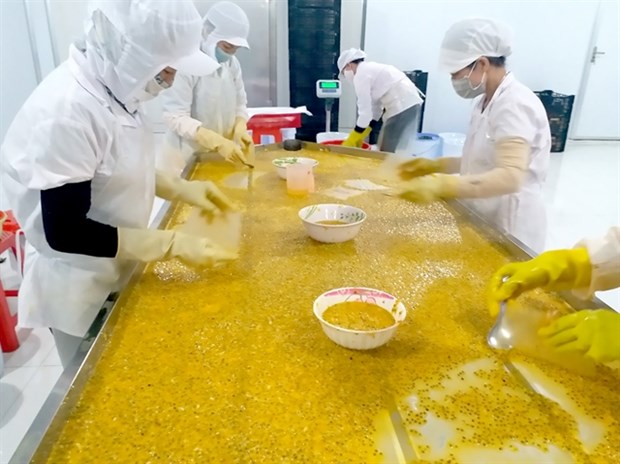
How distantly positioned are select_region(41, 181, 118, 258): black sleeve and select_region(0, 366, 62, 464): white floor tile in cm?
88

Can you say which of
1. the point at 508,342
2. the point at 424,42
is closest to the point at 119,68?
the point at 508,342

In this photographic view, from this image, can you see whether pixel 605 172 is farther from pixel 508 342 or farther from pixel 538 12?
pixel 508 342

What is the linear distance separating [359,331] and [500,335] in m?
0.31

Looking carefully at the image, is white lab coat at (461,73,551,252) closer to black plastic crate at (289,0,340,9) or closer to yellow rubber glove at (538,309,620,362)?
yellow rubber glove at (538,309,620,362)

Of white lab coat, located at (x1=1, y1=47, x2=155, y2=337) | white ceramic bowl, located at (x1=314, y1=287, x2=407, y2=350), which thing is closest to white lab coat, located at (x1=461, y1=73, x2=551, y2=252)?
white ceramic bowl, located at (x1=314, y1=287, x2=407, y2=350)

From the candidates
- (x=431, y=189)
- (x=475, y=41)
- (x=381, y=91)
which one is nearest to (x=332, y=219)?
(x=431, y=189)

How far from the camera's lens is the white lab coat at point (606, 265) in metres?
1.02

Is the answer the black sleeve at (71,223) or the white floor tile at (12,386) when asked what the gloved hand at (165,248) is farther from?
the white floor tile at (12,386)

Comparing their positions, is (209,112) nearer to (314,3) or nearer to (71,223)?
(71,223)

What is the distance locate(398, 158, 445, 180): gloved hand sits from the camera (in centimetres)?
198

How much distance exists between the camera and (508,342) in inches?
36.7

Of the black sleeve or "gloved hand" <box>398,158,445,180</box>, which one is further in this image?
"gloved hand" <box>398,158,445,180</box>

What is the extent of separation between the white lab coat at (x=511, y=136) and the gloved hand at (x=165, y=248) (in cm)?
95

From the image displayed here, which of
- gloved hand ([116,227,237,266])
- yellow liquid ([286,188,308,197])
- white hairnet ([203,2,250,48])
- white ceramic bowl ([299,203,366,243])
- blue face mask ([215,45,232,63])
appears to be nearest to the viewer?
gloved hand ([116,227,237,266])
